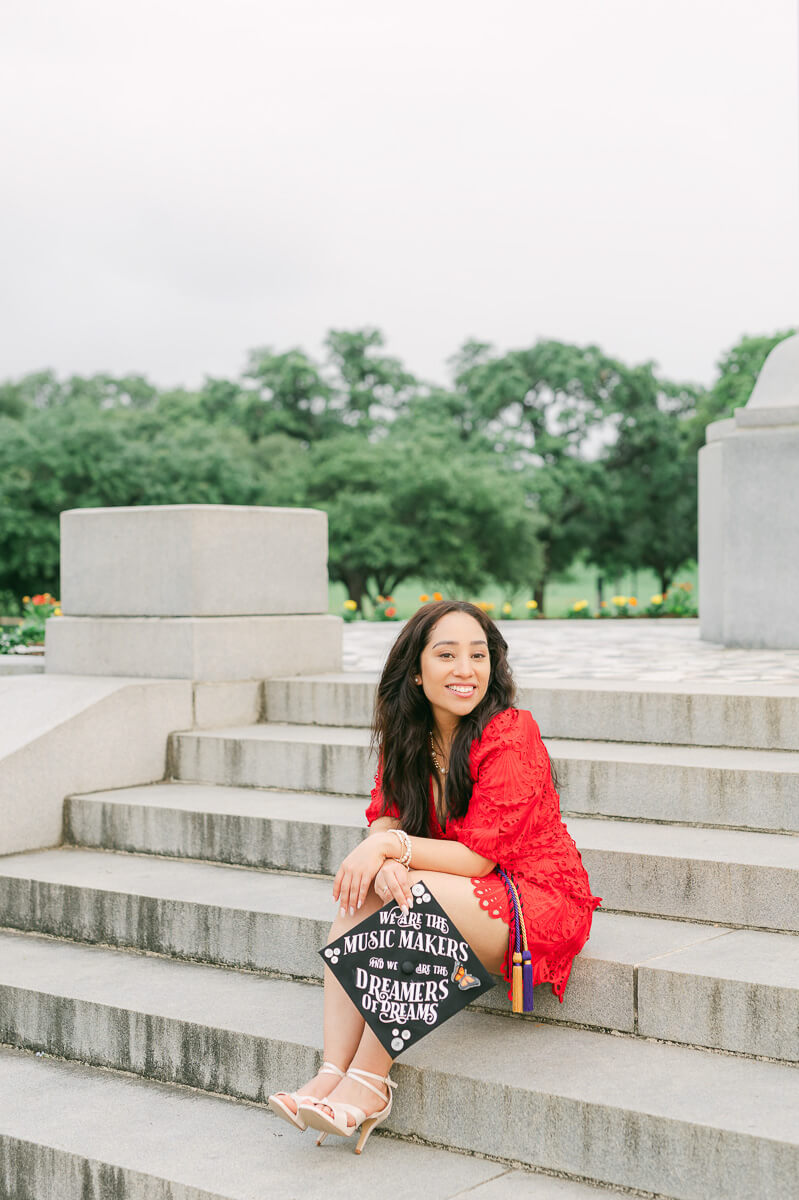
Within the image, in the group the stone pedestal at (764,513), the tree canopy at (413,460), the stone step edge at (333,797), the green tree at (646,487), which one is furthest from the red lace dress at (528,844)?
the green tree at (646,487)

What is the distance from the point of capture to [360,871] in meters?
3.43

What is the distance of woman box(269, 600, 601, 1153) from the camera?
11.1ft

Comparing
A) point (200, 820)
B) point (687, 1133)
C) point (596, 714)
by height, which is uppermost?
point (596, 714)

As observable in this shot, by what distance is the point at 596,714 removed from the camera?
5699 millimetres

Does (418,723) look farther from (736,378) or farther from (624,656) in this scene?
(736,378)

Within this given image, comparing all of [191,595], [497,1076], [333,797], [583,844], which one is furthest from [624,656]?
[497,1076]

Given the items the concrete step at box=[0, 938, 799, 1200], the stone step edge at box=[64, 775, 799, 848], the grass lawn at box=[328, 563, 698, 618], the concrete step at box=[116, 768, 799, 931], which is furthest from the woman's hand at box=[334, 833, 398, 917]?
the grass lawn at box=[328, 563, 698, 618]

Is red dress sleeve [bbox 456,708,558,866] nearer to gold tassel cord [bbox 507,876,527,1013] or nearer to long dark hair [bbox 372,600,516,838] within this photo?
long dark hair [bbox 372,600,516,838]

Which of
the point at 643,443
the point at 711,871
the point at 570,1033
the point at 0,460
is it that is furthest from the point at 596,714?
the point at 643,443

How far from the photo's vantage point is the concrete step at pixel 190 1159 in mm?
3213

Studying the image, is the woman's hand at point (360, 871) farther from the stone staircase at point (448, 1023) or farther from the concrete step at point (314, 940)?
the concrete step at point (314, 940)

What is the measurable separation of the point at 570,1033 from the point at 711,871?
762mm

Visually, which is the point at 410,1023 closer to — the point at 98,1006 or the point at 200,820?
the point at 98,1006

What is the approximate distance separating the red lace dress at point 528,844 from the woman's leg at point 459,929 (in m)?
0.03
